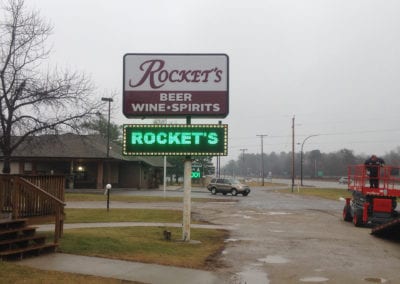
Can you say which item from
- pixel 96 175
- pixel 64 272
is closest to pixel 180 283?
pixel 64 272

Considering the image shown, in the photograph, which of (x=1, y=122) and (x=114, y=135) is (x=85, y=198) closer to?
(x=1, y=122)

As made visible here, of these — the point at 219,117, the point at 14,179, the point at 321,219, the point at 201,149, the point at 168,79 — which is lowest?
the point at 321,219

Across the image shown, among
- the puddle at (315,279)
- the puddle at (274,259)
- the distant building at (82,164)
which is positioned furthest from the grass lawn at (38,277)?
the distant building at (82,164)

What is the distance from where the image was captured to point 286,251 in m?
14.5

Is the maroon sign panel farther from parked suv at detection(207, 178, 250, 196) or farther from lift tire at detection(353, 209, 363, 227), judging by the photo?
parked suv at detection(207, 178, 250, 196)

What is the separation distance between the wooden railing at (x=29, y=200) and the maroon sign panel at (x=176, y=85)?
411cm

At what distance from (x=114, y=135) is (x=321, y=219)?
233 ft

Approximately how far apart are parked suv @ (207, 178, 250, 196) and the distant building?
9396 mm

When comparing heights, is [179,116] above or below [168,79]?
below

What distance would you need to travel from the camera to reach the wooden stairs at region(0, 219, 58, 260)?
10748 millimetres

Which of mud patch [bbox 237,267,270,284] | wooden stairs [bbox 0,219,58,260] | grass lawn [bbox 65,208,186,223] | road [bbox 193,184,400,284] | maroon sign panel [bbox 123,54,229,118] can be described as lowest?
road [bbox 193,184,400,284]

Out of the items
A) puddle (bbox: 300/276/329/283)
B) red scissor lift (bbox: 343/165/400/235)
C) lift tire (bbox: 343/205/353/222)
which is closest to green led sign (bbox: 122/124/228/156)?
puddle (bbox: 300/276/329/283)

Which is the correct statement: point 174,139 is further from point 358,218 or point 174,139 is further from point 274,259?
point 358,218

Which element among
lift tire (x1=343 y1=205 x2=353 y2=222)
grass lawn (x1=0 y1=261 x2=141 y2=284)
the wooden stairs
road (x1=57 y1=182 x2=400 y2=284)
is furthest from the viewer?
lift tire (x1=343 y1=205 x2=353 y2=222)
